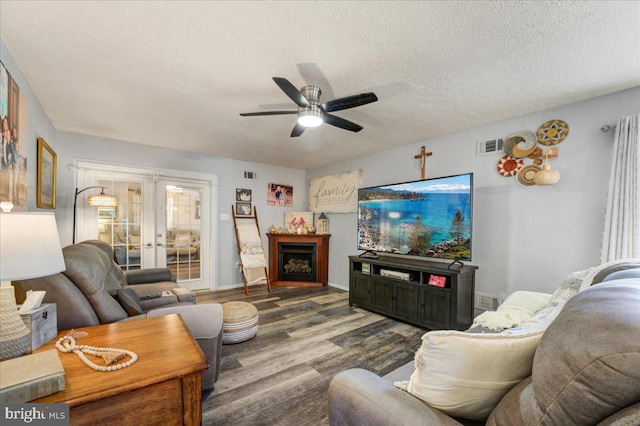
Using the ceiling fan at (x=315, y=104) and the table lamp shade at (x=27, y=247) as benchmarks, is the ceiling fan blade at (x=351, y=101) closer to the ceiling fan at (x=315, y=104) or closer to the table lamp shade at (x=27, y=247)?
the ceiling fan at (x=315, y=104)

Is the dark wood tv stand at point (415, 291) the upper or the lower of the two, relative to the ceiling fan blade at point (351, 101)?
lower

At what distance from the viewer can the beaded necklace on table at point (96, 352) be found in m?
1.05

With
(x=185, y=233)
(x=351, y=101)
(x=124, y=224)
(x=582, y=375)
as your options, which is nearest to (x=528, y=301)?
(x=582, y=375)

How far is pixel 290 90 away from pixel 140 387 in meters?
1.87

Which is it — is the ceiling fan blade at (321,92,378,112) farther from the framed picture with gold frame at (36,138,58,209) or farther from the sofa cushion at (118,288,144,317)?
the framed picture with gold frame at (36,138,58,209)

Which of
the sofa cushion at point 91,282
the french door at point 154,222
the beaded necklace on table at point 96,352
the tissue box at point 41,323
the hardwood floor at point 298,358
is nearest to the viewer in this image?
the beaded necklace on table at point 96,352

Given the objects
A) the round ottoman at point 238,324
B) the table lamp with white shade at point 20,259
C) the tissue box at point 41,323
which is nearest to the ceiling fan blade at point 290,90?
the table lamp with white shade at point 20,259

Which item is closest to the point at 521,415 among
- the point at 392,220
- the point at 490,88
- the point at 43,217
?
the point at 43,217

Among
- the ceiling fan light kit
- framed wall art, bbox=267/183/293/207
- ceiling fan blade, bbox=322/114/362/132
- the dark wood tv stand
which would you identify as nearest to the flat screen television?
the dark wood tv stand

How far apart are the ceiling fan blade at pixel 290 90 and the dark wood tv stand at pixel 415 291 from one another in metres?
2.29

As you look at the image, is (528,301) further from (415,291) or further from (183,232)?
(183,232)

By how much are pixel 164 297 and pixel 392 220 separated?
2867 mm

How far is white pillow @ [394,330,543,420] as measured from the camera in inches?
33.9

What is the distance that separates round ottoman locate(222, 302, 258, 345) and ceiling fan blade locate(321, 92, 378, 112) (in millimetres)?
2165
